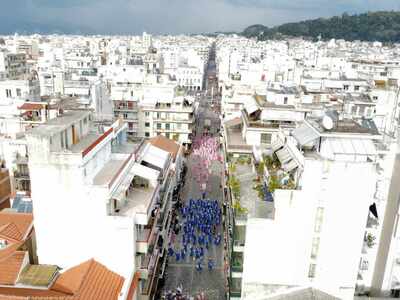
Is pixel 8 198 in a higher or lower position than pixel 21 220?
lower

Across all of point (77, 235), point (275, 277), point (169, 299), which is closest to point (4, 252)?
point (77, 235)

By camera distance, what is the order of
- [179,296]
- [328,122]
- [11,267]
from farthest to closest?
1. [179,296]
2. [328,122]
3. [11,267]

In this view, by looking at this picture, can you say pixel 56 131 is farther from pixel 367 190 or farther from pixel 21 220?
pixel 367 190

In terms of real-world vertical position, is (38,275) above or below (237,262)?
above

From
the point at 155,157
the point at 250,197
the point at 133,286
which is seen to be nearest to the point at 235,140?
the point at 155,157

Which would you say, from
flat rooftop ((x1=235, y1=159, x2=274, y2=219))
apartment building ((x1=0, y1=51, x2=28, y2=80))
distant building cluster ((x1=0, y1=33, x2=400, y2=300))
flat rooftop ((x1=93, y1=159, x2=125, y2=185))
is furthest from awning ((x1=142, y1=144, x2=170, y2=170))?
apartment building ((x1=0, y1=51, x2=28, y2=80))

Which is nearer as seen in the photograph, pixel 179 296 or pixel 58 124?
pixel 58 124

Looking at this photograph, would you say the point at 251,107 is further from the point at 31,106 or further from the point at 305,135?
the point at 31,106
